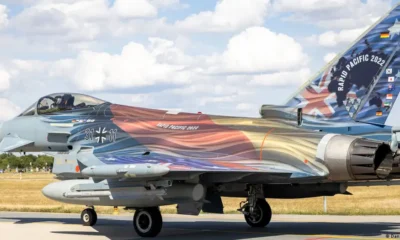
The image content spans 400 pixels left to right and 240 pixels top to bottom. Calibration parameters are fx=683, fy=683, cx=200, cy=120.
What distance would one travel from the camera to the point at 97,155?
656 inches

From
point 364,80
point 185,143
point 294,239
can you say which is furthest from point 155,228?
point 364,80

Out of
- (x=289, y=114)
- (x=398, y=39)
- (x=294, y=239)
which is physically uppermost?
(x=398, y=39)

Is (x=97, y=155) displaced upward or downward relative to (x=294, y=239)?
upward

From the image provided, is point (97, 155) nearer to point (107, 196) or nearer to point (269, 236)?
point (107, 196)

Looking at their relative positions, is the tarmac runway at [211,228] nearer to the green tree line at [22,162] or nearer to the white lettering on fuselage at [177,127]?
the white lettering on fuselage at [177,127]

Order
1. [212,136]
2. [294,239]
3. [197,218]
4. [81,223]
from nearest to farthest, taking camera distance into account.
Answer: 1. [294,239]
2. [212,136]
3. [81,223]
4. [197,218]

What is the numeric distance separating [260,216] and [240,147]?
11.0 feet

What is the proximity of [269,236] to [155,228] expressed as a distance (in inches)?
104

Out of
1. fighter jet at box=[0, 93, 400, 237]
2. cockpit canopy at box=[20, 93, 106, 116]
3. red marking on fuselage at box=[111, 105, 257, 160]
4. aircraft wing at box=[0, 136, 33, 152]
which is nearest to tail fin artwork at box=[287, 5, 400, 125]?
fighter jet at box=[0, 93, 400, 237]

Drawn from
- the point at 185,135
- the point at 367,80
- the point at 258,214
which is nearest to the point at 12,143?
the point at 185,135

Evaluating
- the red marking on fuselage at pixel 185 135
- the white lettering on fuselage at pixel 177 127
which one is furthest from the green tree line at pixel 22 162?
the white lettering on fuselage at pixel 177 127

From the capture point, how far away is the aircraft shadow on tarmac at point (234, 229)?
53.3 ft

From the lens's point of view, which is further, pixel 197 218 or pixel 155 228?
pixel 197 218

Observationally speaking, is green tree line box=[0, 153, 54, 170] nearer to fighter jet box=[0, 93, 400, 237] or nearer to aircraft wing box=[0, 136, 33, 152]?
Result: aircraft wing box=[0, 136, 33, 152]
